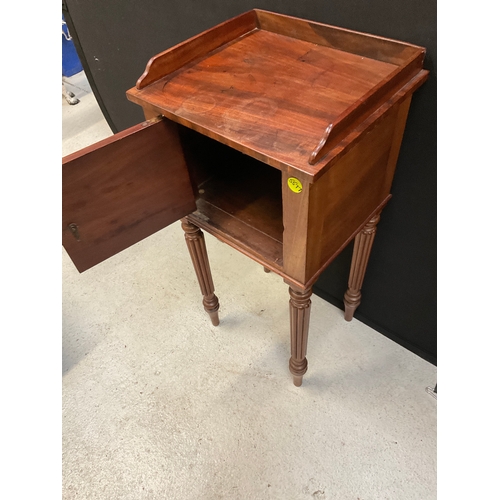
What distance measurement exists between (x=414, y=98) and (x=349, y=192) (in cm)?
22

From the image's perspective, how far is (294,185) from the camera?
60 cm

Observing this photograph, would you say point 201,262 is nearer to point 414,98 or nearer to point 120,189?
point 120,189

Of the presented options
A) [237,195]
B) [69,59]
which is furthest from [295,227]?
[69,59]

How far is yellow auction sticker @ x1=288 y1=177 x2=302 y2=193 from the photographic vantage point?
59 centimetres

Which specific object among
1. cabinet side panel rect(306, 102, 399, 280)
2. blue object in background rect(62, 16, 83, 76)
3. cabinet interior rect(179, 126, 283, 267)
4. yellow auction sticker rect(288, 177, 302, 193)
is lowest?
blue object in background rect(62, 16, 83, 76)

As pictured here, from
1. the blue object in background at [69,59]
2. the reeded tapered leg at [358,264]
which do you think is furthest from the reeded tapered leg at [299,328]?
the blue object in background at [69,59]

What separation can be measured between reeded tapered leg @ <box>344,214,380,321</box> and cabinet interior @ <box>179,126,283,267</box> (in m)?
0.21

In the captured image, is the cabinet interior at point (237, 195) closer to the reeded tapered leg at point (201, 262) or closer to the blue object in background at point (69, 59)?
the reeded tapered leg at point (201, 262)

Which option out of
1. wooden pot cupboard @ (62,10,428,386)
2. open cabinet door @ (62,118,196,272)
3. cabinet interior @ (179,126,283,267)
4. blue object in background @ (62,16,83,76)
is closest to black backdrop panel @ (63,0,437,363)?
wooden pot cupboard @ (62,10,428,386)

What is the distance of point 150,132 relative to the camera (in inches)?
26.7

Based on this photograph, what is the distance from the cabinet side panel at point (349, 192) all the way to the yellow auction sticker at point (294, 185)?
0.06 feet

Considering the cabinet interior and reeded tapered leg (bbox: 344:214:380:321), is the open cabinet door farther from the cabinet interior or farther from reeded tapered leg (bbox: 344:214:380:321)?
reeded tapered leg (bbox: 344:214:380:321)

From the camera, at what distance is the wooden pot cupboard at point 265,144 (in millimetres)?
605

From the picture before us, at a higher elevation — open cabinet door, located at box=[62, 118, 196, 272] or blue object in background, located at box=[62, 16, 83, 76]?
open cabinet door, located at box=[62, 118, 196, 272]
